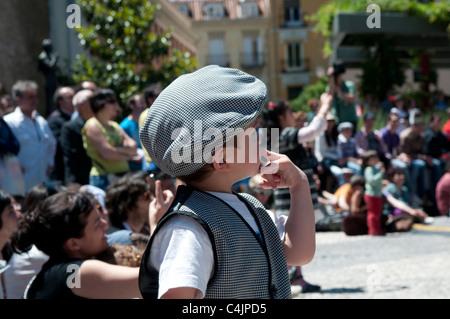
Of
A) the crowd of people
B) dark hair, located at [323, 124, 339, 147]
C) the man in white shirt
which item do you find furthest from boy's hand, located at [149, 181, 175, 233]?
dark hair, located at [323, 124, 339, 147]

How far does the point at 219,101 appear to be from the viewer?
172 cm

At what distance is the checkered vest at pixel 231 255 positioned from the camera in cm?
173

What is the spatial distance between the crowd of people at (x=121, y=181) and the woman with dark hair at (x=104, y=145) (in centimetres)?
1

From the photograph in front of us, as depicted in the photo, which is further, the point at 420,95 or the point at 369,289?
the point at 420,95

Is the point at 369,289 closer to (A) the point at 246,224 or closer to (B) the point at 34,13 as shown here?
(A) the point at 246,224

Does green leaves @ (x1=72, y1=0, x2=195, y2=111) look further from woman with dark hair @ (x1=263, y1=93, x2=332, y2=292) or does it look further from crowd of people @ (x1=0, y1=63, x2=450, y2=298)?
woman with dark hair @ (x1=263, y1=93, x2=332, y2=292)

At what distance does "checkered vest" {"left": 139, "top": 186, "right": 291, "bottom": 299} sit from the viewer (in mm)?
1732

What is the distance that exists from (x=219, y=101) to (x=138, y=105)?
5.93m

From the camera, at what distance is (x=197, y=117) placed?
5.57 feet

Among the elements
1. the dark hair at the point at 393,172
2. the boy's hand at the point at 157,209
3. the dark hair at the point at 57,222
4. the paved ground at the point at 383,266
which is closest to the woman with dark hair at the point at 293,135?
the paved ground at the point at 383,266

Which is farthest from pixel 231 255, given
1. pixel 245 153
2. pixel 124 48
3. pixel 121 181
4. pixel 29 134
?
pixel 124 48

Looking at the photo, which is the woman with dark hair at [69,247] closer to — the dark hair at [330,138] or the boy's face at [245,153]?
the boy's face at [245,153]

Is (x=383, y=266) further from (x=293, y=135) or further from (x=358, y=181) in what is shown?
(x=358, y=181)

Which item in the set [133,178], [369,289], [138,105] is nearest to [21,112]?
[138,105]
